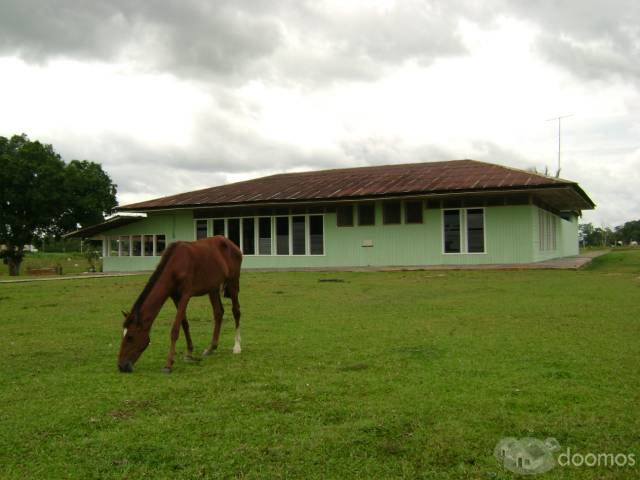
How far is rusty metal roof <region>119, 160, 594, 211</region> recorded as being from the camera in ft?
71.9

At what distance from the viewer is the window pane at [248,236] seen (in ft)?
87.7

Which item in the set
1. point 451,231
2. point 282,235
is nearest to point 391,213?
point 451,231

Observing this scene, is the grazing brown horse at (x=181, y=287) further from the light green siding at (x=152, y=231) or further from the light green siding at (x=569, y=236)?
the light green siding at (x=569, y=236)

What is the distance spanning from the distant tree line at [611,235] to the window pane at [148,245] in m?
57.8

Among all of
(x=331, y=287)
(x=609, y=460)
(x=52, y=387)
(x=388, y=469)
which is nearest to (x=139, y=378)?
(x=52, y=387)

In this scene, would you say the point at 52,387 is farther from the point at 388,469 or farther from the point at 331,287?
the point at 331,287

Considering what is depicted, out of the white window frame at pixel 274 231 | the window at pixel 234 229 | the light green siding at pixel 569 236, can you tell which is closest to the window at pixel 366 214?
the white window frame at pixel 274 231

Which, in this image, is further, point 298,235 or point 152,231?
point 152,231

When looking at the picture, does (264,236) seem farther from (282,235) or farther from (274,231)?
(282,235)

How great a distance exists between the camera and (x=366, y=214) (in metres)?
24.6

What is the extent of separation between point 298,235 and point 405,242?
16.3 ft

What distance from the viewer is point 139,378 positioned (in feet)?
Answer: 19.1

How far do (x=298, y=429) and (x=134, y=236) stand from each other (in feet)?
88.9

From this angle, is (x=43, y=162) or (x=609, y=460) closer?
(x=609, y=460)
